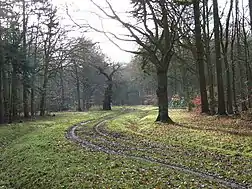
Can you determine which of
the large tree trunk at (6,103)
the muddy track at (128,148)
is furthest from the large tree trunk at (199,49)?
the large tree trunk at (6,103)

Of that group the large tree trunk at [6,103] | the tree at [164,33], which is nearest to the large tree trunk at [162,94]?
the tree at [164,33]

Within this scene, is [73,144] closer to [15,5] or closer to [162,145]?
[162,145]

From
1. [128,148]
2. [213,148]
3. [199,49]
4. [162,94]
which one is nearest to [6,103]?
[162,94]

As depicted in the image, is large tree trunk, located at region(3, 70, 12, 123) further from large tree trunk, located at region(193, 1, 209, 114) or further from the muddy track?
large tree trunk, located at region(193, 1, 209, 114)

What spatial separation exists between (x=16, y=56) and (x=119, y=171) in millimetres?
24775

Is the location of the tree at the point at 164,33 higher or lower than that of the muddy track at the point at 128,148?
higher

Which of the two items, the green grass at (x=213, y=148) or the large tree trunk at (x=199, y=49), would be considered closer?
the green grass at (x=213, y=148)

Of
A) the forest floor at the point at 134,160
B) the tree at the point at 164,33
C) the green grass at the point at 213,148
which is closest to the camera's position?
the forest floor at the point at 134,160

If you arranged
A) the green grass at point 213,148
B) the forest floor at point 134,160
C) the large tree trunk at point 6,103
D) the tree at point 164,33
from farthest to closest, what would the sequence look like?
the large tree trunk at point 6,103 < the tree at point 164,33 < the green grass at point 213,148 < the forest floor at point 134,160

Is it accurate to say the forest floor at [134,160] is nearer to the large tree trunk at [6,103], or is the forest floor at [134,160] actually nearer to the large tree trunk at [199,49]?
the large tree trunk at [199,49]

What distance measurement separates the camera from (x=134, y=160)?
13492mm

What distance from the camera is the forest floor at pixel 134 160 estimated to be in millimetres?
10758

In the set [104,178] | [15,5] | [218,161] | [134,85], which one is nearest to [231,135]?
[218,161]

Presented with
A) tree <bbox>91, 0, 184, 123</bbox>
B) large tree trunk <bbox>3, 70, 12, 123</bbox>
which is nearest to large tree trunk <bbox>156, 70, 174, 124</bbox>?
tree <bbox>91, 0, 184, 123</bbox>
